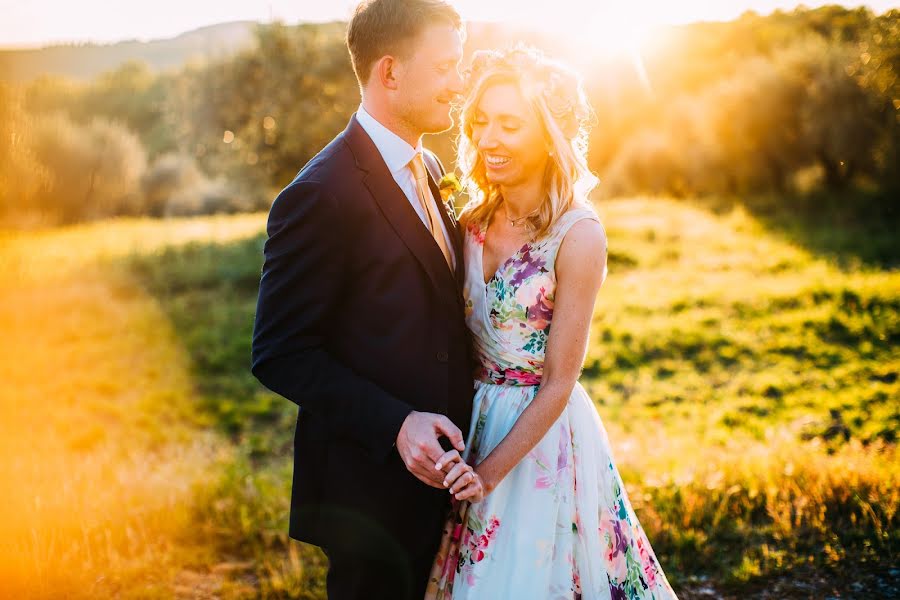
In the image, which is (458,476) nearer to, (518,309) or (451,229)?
(518,309)

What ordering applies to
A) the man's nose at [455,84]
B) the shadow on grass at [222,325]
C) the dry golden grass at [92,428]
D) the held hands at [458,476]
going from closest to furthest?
1. the held hands at [458,476]
2. the man's nose at [455,84]
3. the dry golden grass at [92,428]
4. the shadow on grass at [222,325]

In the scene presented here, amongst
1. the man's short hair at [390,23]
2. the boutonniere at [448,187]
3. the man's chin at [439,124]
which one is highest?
the man's short hair at [390,23]

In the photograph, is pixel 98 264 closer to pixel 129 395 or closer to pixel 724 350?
pixel 129 395

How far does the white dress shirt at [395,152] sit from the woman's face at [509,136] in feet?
1.11

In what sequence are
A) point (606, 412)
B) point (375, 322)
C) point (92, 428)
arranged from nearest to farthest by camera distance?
point (375, 322), point (92, 428), point (606, 412)

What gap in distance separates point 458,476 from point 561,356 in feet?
1.97

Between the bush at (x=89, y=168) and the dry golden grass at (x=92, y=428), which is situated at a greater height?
the bush at (x=89, y=168)

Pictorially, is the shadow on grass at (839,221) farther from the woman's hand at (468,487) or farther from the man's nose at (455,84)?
the woman's hand at (468,487)

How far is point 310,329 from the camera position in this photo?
91.0 inches

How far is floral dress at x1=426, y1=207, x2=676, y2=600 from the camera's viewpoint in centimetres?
261

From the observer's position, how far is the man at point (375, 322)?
228cm

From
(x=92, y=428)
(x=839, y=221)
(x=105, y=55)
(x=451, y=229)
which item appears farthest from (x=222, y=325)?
(x=105, y=55)

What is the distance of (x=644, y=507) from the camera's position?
179 inches

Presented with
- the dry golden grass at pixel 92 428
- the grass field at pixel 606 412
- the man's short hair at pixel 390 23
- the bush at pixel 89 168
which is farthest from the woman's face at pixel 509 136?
the bush at pixel 89 168
